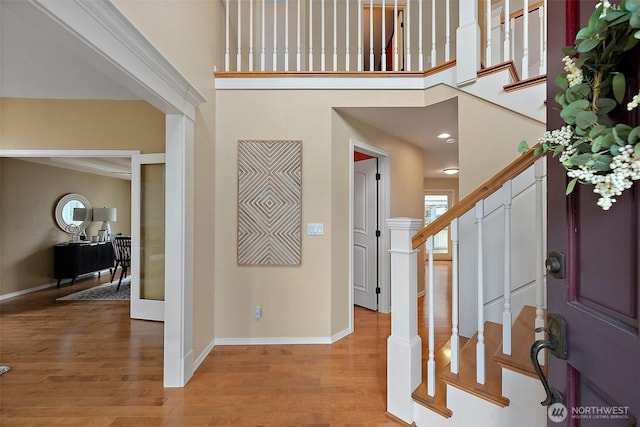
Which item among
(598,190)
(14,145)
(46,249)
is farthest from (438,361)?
(46,249)

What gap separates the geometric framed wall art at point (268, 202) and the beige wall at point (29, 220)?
456 centimetres

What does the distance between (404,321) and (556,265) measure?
3.33 ft

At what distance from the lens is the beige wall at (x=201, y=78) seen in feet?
6.21

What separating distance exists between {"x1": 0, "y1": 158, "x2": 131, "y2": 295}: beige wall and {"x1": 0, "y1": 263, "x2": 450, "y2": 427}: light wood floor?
2.00 metres

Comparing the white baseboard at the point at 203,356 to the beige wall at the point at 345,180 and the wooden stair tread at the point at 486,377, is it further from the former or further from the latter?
the wooden stair tread at the point at 486,377

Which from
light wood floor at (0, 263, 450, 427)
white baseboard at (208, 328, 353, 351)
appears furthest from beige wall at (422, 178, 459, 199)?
white baseboard at (208, 328, 353, 351)

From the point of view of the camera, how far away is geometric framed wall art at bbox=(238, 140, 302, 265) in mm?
2717

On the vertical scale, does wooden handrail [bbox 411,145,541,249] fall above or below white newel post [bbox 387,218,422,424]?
above

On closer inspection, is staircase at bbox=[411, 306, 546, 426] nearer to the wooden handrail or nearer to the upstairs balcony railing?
the wooden handrail

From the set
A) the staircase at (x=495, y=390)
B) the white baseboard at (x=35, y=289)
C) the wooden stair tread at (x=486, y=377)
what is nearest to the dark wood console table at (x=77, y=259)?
the white baseboard at (x=35, y=289)

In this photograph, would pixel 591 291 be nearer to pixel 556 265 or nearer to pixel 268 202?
pixel 556 265

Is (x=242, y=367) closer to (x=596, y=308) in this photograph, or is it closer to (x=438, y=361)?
(x=438, y=361)

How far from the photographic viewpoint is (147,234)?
3611 millimetres

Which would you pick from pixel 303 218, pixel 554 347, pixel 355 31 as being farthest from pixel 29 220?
pixel 554 347
